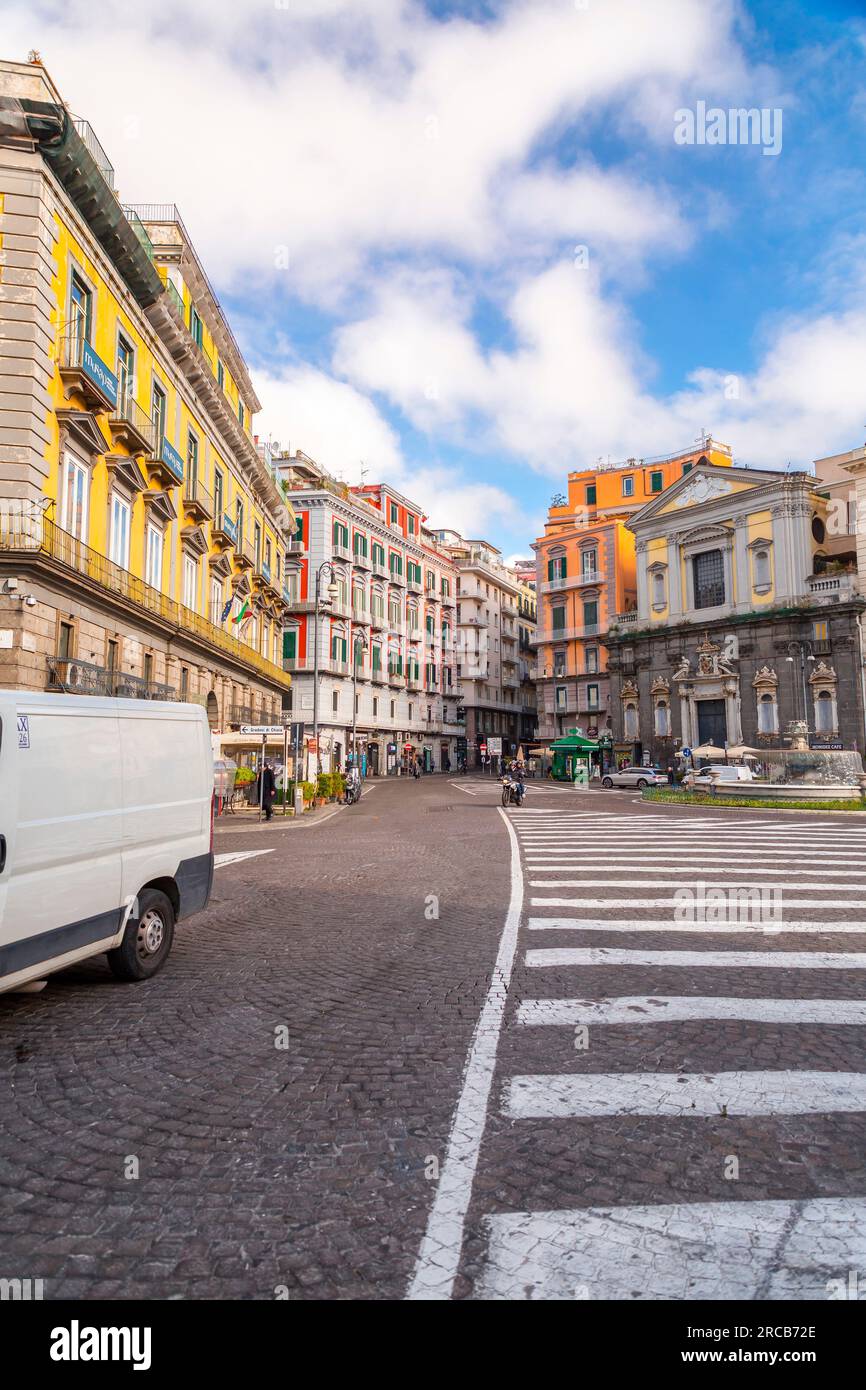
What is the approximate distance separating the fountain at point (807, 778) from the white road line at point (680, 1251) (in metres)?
27.3

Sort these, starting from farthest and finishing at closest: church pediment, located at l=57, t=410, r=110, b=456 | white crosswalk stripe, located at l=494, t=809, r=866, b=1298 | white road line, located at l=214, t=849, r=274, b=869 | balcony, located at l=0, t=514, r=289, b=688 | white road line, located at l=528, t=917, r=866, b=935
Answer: church pediment, located at l=57, t=410, r=110, b=456 → balcony, located at l=0, t=514, r=289, b=688 → white road line, located at l=214, t=849, r=274, b=869 → white road line, located at l=528, t=917, r=866, b=935 → white crosswalk stripe, located at l=494, t=809, r=866, b=1298

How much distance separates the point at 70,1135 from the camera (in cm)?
393

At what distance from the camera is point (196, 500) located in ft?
96.5

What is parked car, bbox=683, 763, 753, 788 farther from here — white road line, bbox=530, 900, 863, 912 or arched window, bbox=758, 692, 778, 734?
white road line, bbox=530, 900, 863, 912

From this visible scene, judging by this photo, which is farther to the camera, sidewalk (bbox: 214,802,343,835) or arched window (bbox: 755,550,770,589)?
arched window (bbox: 755,550,770,589)

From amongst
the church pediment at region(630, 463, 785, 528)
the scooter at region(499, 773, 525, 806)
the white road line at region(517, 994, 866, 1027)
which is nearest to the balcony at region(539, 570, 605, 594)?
the church pediment at region(630, 463, 785, 528)

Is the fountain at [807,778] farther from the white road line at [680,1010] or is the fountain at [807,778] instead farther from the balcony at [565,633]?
the balcony at [565,633]

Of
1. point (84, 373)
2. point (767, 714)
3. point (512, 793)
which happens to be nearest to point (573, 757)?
point (767, 714)

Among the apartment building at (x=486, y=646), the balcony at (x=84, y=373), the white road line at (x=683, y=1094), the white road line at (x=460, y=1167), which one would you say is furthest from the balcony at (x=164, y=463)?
the apartment building at (x=486, y=646)

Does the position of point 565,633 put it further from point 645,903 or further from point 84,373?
point 645,903

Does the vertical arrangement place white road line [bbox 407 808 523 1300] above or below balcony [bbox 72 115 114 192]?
below

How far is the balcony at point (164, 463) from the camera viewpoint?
24.5 m

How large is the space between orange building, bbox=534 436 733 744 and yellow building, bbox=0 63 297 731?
3303 cm

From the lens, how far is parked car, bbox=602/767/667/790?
44125 mm
